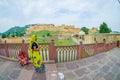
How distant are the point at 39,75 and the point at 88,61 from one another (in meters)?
3.10

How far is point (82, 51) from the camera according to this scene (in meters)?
6.01

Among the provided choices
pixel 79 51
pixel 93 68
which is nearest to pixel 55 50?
pixel 79 51

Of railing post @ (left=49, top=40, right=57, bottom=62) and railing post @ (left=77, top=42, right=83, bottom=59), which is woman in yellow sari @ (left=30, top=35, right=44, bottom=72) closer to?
railing post @ (left=49, top=40, right=57, bottom=62)

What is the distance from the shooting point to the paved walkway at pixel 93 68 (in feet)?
15.7

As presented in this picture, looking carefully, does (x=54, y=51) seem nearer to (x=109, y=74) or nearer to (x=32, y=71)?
(x=32, y=71)

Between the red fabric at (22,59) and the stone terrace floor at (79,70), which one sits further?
the red fabric at (22,59)

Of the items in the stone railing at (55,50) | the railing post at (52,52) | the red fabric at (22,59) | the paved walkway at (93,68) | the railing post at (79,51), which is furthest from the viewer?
the railing post at (79,51)

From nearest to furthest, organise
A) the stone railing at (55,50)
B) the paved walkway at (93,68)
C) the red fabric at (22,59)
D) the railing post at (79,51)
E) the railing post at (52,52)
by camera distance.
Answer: the paved walkway at (93,68), the red fabric at (22,59), the railing post at (52,52), the stone railing at (55,50), the railing post at (79,51)

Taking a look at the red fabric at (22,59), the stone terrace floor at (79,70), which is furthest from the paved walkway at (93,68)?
the red fabric at (22,59)

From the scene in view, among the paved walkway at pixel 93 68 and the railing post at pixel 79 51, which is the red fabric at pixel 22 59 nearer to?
the paved walkway at pixel 93 68

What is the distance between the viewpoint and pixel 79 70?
514 cm

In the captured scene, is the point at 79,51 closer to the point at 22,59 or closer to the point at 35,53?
the point at 35,53

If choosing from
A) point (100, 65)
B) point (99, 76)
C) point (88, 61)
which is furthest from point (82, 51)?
point (99, 76)

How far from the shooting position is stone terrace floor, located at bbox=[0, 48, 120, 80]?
452 cm
